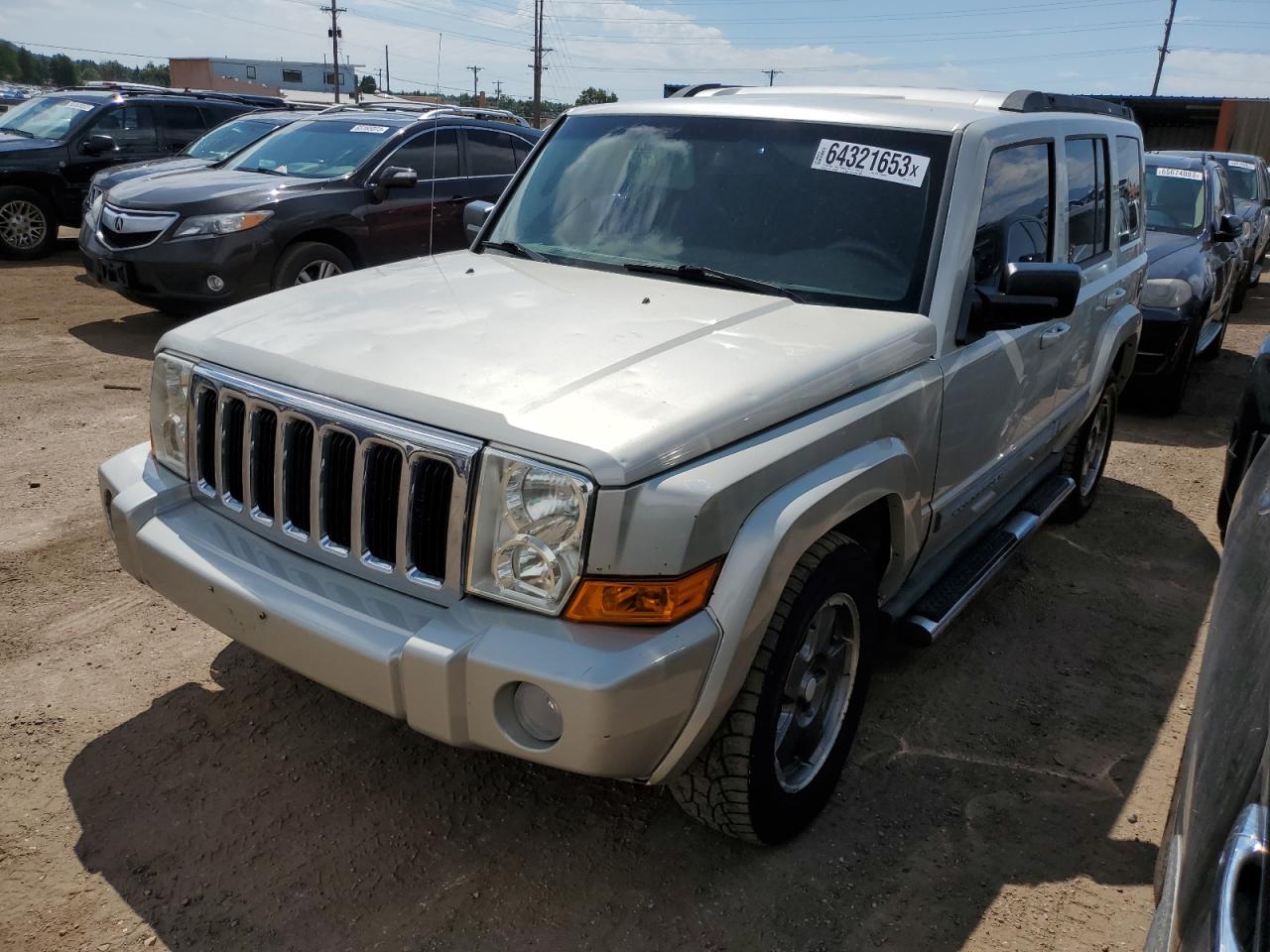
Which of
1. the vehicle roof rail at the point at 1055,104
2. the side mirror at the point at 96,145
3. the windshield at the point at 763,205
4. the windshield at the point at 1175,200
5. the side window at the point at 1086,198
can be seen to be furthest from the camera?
the side mirror at the point at 96,145

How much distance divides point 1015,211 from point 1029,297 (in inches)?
18.8

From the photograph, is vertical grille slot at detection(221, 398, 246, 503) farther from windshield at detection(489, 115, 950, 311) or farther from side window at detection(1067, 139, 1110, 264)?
side window at detection(1067, 139, 1110, 264)

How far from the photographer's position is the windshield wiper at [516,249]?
3729mm

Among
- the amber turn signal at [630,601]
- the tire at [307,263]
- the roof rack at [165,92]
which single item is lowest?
the tire at [307,263]

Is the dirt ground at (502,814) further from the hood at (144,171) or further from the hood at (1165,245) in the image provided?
the hood at (144,171)

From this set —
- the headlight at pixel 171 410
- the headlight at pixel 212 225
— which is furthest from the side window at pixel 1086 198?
the headlight at pixel 212 225

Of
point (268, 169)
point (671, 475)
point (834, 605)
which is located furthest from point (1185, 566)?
point (268, 169)

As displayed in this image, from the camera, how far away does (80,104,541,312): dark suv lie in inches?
305

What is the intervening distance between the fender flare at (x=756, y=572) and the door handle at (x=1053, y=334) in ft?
5.28


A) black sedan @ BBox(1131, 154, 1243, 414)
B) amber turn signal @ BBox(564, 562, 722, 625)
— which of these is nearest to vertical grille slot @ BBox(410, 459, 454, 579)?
amber turn signal @ BBox(564, 562, 722, 625)

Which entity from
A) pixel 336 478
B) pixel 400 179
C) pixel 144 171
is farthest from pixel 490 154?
pixel 336 478

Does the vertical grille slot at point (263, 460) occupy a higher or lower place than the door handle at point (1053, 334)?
lower

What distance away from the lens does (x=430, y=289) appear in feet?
10.6

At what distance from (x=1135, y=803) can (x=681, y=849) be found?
1.43 m
